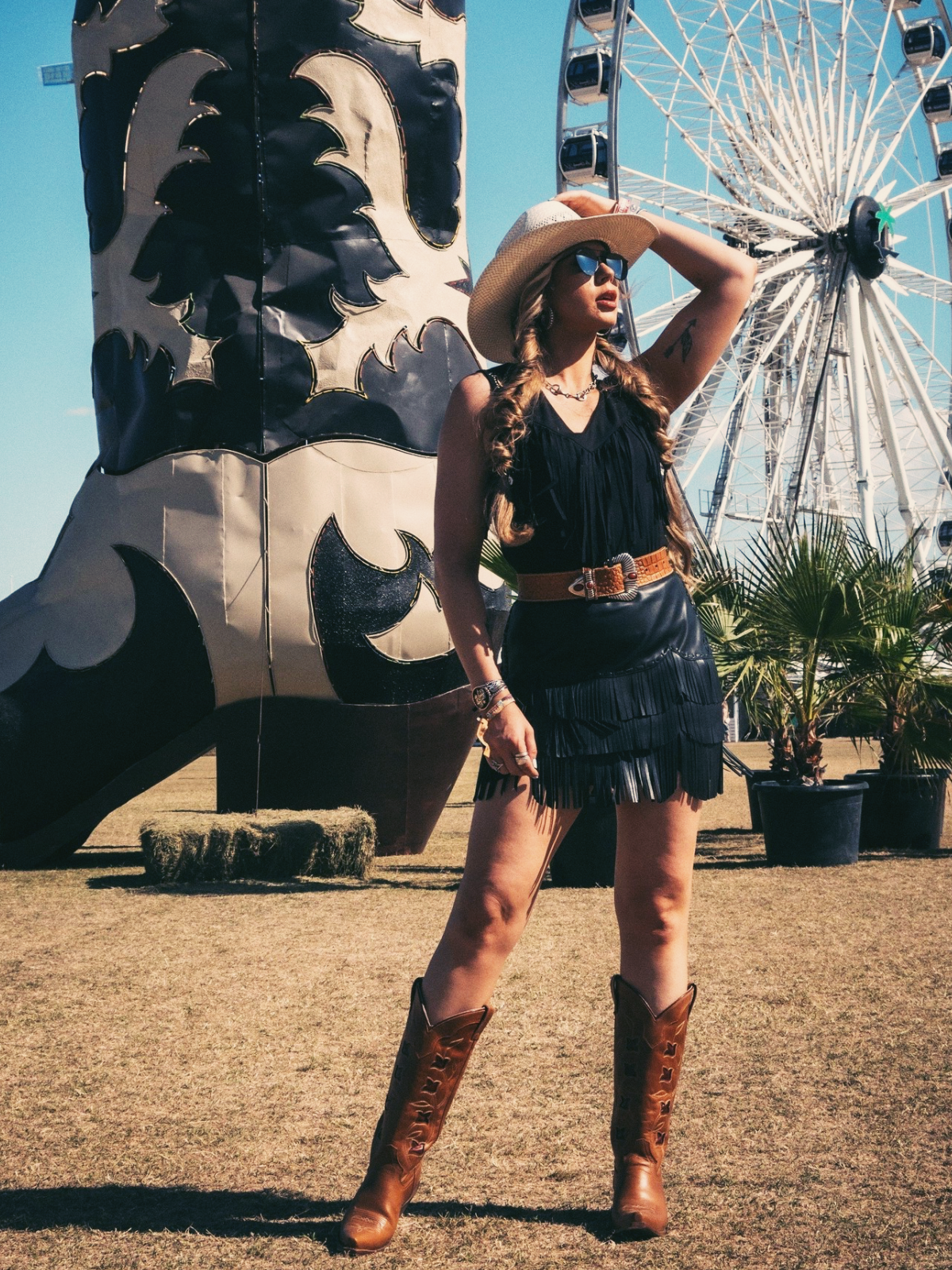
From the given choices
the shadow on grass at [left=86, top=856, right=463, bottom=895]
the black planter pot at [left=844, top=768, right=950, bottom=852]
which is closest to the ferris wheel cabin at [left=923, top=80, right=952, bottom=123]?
the black planter pot at [left=844, top=768, right=950, bottom=852]

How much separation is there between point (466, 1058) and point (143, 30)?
6.12 metres

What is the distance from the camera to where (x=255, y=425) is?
259 inches

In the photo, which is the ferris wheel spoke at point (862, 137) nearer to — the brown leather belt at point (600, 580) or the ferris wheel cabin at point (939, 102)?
the ferris wheel cabin at point (939, 102)

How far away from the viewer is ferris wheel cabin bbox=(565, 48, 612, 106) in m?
14.8

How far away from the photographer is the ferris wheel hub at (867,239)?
57.3 ft

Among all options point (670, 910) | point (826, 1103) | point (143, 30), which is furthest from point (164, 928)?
point (143, 30)

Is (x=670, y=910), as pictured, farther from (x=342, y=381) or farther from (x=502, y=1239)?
(x=342, y=381)

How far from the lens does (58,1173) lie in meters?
2.43

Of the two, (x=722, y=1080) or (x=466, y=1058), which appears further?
Answer: (x=722, y=1080)

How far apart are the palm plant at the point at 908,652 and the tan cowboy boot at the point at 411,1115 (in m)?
5.01

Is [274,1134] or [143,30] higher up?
[143,30]

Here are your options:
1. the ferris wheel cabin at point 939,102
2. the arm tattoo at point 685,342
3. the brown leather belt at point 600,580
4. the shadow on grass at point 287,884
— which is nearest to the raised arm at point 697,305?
the arm tattoo at point 685,342

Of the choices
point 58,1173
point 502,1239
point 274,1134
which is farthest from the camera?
point 274,1134

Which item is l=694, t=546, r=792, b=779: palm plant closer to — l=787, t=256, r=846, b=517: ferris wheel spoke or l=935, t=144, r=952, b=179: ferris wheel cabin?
l=787, t=256, r=846, b=517: ferris wheel spoke
